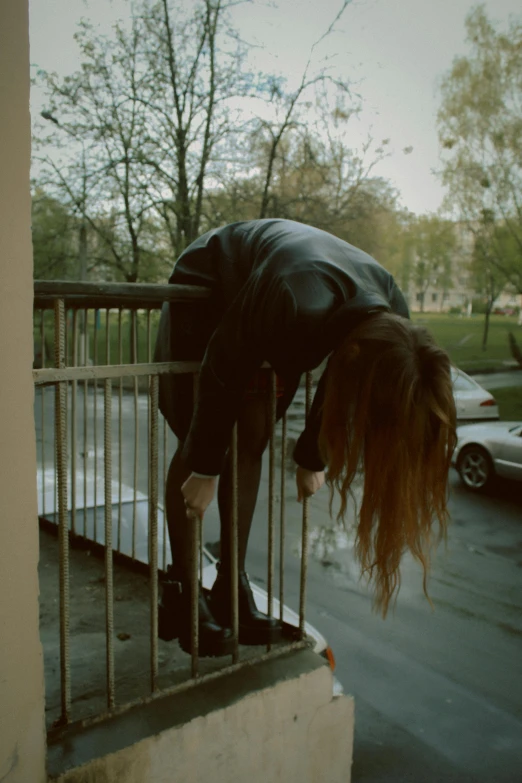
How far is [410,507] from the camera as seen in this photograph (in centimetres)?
180

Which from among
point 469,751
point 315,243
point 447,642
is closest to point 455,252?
point 447,642

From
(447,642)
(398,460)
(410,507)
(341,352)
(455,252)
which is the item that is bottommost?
(447,642)

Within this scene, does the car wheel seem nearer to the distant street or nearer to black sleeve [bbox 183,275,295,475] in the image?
black sleeve [bbox 183,275,295,475]

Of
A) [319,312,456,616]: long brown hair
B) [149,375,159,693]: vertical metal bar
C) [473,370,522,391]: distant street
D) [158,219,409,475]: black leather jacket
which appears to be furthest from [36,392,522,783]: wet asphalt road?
[473,370,522,391]: distant street

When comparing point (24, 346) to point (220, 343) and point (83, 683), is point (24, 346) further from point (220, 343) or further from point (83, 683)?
point (83, 683)

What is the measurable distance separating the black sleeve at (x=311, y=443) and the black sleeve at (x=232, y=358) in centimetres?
26

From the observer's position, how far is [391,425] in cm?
171

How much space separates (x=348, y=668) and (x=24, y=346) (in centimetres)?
388

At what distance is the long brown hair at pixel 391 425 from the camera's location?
1.68 m

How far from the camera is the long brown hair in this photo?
1.68 m

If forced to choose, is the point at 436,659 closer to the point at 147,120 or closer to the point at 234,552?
the point at 234,552

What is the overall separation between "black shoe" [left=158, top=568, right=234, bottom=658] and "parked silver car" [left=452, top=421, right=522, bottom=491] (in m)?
7.29

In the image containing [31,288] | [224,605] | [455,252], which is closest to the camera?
[31,288]

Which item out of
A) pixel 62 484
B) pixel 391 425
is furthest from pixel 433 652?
pixel 62 484
